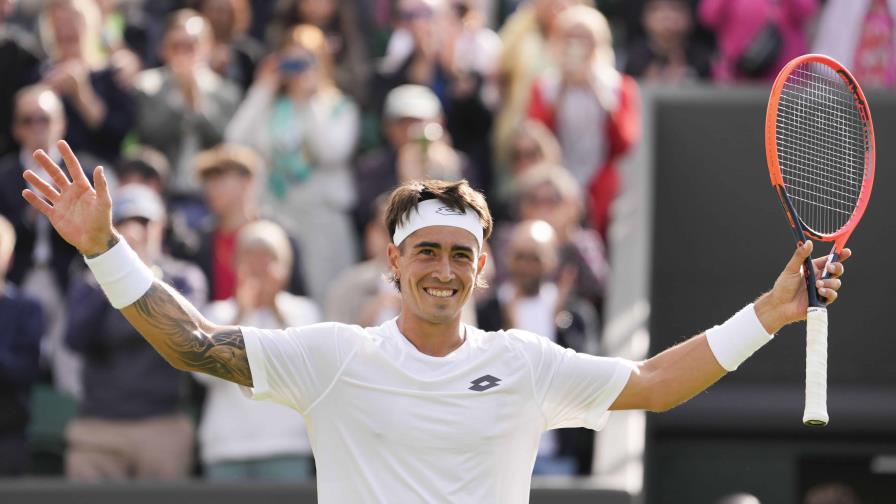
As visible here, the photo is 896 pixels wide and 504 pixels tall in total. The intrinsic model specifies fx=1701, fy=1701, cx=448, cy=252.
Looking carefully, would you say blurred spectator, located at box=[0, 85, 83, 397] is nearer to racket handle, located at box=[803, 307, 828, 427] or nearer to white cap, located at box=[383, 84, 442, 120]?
white cap, located at box=[383, 84, 442, 120]

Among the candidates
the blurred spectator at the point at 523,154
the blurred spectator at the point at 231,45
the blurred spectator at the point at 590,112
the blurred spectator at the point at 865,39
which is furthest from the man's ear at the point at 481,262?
the blurred spectator at the point at 865,39

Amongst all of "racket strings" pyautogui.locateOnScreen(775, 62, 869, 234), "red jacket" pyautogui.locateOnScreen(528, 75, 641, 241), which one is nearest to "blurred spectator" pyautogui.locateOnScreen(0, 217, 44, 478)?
"red jacket" pyautogui.locateOnScreen(528, 75, 641, 241)

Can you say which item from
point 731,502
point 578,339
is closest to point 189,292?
point 578,339

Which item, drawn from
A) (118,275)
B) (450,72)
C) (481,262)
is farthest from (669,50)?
(118,275)

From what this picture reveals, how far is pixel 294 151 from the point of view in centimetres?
1038

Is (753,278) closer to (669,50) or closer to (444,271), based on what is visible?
(669,50)

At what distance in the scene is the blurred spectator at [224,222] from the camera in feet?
30.8

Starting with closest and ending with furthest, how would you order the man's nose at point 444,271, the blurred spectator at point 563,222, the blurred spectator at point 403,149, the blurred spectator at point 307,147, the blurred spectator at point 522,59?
1. the man's nose at point 444,271
2. the blurred spectator at point 563,222
3. the blurred spectator at point 403,149
4. the blurred spectator at point 307,147
5. the blurred spectator at point 522,59

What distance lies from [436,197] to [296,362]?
2.11ft

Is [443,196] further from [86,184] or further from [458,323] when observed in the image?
[86,184]

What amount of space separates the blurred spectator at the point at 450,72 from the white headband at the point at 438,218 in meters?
5.49

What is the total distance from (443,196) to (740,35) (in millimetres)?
6568

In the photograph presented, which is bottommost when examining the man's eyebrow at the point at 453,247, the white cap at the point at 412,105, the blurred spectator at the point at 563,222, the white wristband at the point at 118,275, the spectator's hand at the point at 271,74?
the white wristband at the point at 118,275

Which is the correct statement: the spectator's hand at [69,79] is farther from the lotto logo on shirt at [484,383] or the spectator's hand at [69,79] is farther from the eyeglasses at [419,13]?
the lotto logo on shirt at [484,383]
